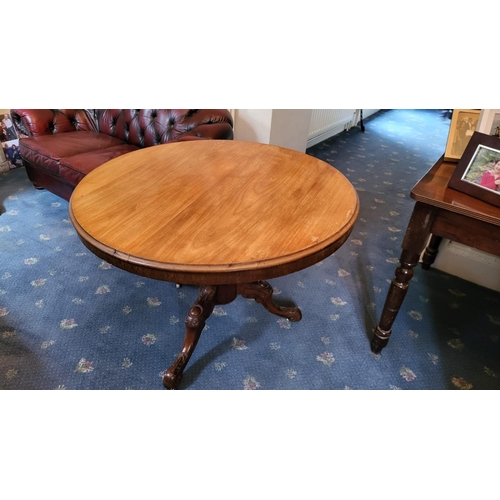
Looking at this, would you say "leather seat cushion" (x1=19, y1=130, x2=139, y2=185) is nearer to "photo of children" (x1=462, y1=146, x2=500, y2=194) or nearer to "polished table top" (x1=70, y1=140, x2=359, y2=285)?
"polished table top" (x1=70, y1=140, x2=359, y2=285)

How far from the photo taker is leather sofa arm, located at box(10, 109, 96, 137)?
2.58 m

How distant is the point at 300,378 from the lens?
1.47 meters

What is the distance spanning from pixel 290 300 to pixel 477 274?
1048 millimetres

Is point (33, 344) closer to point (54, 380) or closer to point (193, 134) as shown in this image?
point (54, 380)

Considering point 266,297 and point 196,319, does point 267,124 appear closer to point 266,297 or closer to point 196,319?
point 266,297

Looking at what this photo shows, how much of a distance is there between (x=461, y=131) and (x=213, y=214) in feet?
3.42

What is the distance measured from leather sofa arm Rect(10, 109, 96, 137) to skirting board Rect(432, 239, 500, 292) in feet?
8.55

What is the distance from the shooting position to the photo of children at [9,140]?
3025 millimetres

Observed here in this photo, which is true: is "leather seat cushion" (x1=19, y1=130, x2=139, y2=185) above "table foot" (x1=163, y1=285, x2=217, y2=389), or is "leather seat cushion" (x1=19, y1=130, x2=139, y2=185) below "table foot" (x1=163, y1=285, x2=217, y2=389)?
above

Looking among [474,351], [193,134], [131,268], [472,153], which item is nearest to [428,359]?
[474,351]

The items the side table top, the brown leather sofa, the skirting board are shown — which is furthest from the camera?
the brown leather sofa

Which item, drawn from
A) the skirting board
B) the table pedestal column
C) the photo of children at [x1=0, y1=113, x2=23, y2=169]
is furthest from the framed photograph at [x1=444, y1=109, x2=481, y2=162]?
the photo of children at [x1=0, y1=113, x2=23, y2=169]

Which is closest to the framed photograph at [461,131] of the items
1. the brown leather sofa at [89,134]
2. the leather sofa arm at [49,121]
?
the brown leather sofa at [89,134]

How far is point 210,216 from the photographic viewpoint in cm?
107
